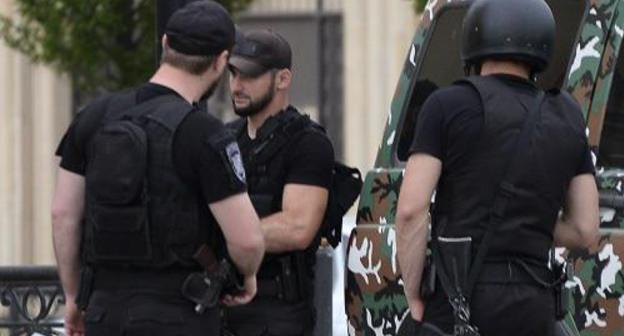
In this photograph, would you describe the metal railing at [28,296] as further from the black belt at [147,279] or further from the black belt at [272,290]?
the black belt at [147,279]

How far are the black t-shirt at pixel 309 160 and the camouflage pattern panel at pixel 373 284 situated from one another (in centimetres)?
23

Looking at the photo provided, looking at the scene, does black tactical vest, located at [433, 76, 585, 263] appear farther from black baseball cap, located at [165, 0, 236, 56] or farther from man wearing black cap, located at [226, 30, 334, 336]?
man wearing black cap, located at [226, 30, 334, 336]

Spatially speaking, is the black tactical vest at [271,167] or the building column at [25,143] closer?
the black tactical vest at [271,167]

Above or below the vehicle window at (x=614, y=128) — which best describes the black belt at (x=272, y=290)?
below

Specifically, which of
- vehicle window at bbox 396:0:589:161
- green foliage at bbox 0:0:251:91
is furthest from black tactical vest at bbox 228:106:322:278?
green foliage at bbox 0:0:251:91

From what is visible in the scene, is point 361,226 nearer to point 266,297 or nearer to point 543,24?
point 266,297

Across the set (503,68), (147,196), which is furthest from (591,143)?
(147,196)

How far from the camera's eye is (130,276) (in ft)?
21.4

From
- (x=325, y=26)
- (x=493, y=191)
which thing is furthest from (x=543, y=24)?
(x=325, y=26)

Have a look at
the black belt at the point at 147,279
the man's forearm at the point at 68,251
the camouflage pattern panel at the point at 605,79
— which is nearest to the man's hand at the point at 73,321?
the man's forearm at the point at 68,251

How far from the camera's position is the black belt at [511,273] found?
6328mm

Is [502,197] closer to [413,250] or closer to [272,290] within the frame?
[413,250]

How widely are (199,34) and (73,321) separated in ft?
3.20

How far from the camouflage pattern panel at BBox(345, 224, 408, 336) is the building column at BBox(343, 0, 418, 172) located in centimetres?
1500
